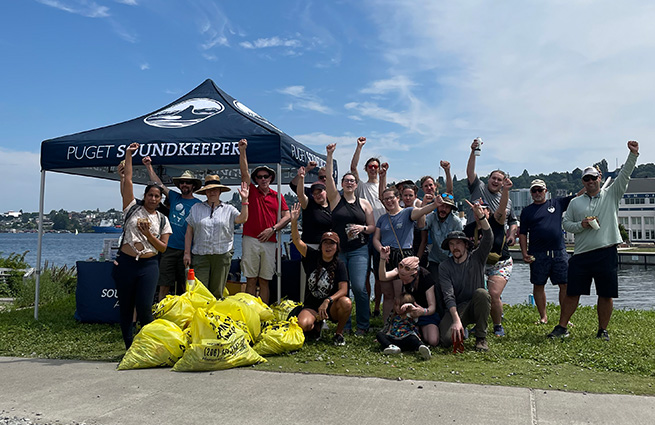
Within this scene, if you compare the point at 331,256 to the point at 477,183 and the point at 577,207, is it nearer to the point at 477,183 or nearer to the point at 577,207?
the point at 477,183

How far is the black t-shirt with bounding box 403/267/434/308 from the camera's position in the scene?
215 inches

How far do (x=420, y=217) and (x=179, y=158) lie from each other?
3.17 m

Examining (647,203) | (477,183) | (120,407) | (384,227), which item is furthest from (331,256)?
(647,203)

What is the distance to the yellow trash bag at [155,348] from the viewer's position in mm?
4711

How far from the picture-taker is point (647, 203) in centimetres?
8331

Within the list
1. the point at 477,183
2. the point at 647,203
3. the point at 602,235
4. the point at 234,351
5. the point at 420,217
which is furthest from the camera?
the point at 647,203

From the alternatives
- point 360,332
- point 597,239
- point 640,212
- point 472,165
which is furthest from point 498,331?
point 640,212

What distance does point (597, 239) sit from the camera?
5605 mm

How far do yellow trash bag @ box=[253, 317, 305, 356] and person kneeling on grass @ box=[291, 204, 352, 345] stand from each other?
9.2 inches

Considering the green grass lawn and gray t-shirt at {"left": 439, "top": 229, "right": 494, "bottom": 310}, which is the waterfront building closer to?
the green grass lawn

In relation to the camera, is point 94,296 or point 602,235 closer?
point 602,235

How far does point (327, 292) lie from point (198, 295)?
1.39 metres

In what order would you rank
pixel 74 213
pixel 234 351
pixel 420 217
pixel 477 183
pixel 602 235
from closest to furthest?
pixel 234 351 < pixel 602 235 < pixel 420 217 < pixel 477 183 < pixel 74 213

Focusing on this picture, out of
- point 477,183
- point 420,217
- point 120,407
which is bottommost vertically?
point 120,407
